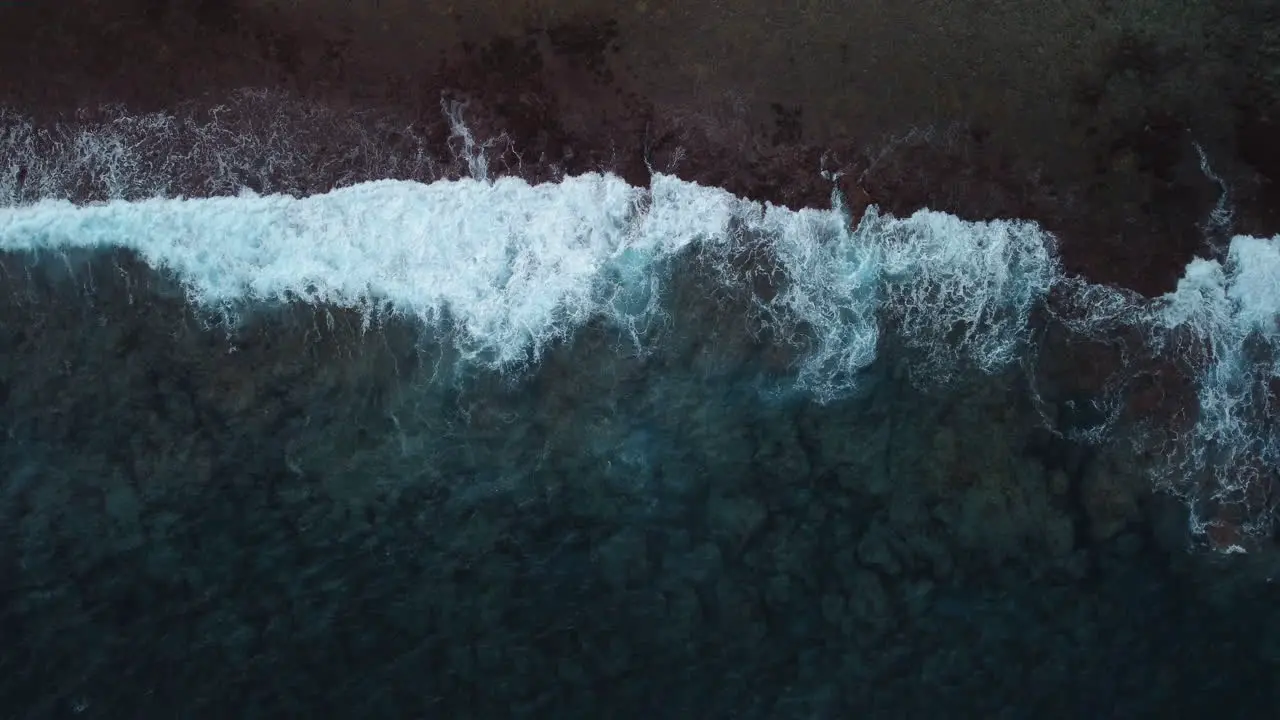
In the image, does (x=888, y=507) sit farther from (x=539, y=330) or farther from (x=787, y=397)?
→ (x=539, y=330)

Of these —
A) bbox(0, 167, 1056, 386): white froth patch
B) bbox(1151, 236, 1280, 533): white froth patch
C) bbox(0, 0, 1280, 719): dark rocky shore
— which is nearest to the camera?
bbox(0, 0, 1280, 719): dark rocky shore

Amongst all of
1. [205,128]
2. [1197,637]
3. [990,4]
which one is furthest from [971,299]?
[205,128]

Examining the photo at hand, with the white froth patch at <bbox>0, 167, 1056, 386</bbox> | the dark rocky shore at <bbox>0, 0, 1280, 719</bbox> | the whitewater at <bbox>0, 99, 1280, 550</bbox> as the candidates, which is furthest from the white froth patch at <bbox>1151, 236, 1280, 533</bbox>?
the white froth patch at <bbox>0, 167, 1056, 386</bbox>

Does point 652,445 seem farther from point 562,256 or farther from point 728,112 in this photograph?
point 728,112

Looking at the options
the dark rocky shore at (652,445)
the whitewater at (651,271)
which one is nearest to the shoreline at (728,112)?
the dark rocky shore at (652,445)

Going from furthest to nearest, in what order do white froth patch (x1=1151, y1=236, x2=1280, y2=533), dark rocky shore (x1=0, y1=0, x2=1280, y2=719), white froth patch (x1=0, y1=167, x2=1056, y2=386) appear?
white froth patch (x1=0, y1=167, x2=1056, y2=386)
white froth patch (x1=1151, y1=236, x2=1280, y2=533)
dark rocky shore (x1=0, y1=0, x2=1280, y2=719)

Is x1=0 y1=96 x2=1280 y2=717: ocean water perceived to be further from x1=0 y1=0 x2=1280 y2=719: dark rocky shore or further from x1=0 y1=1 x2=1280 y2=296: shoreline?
x1=0 y1=1 x2=1280 y2=296: shoreline

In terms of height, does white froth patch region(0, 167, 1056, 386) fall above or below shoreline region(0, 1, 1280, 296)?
below

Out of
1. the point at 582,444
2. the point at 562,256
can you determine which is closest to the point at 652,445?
the point at 582,444
